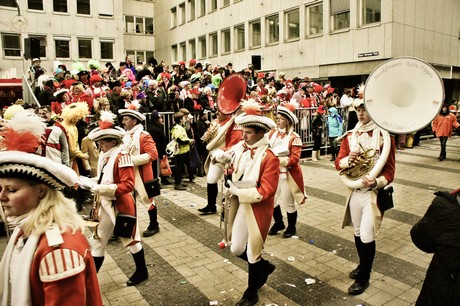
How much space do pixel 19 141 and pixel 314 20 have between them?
80.3ft

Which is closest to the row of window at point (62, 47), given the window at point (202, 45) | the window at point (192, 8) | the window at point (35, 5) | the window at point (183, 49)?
the window at point (35, 5)

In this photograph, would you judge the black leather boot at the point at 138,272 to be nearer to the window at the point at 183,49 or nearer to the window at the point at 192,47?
the window at the point at 192,47

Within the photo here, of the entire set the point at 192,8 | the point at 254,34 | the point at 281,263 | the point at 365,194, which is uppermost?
the point at 192,8

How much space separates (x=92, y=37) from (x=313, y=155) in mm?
25427

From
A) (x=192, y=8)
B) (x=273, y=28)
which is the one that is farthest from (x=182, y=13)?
(x=273, y=28)

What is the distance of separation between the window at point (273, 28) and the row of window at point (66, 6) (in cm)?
1406

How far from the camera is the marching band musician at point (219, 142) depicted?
22.5 feet

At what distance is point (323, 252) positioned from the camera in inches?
221

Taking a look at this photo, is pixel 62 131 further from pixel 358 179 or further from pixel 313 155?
pixel 313 155

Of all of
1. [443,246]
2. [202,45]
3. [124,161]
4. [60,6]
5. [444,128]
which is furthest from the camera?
[202,45]

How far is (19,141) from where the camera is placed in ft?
7.11

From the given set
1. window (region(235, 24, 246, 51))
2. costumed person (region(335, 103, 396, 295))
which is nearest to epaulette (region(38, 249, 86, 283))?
costumed person (region(335, 103, 396, 295))

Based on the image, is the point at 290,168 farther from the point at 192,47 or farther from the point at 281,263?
the point at 192,47

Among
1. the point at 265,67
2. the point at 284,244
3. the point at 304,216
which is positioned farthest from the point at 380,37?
the point at 284,244
